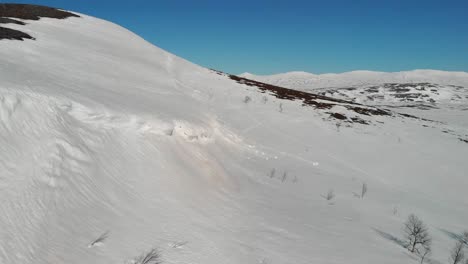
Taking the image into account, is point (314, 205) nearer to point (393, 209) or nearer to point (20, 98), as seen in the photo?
point (393, 209)

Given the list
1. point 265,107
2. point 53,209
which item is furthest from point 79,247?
point 265,107

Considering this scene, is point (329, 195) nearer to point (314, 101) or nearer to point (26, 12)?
point (314, 101)

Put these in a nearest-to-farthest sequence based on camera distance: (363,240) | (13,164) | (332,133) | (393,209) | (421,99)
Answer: (13,164) → (363,240) → (393,209) → (332,133) → (421,99)

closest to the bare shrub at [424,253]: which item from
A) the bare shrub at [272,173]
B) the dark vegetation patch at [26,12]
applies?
the bare shrub at [272,173]

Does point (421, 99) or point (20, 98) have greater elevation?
point (421, 99)

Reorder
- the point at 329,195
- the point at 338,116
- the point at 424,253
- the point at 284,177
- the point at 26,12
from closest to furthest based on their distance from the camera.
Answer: the point at 424,253 → the point at 329,195 → the point at 284,177 → the point at 338,116 → the point at 26,12

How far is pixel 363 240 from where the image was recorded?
21.8ft

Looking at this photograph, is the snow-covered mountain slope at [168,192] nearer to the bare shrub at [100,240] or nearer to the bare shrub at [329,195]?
the bare shrub at [100,240]

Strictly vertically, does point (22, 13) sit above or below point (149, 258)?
above

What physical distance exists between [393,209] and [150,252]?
758 cm

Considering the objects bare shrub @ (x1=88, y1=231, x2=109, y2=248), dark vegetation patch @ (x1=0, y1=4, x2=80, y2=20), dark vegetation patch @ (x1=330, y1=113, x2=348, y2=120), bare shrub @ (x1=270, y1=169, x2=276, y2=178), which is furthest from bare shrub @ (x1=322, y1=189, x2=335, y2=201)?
dark vegetation patch @ (x1=0, y1=4, x2=80, y2=20)

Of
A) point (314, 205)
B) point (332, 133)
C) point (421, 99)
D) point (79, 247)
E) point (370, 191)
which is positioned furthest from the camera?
point (421, 99)

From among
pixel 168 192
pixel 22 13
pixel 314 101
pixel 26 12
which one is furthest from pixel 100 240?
pixel 26 12

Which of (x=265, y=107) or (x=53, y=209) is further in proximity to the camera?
(x=265, y=107)
